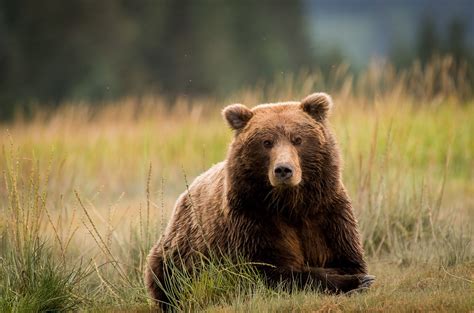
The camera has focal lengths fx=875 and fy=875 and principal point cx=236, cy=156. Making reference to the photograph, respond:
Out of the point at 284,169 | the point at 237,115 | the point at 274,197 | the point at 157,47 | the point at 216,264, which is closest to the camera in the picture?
the point at 284,169

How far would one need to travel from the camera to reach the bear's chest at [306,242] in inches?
228

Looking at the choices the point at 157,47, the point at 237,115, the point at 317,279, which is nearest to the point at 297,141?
the point at 237,115

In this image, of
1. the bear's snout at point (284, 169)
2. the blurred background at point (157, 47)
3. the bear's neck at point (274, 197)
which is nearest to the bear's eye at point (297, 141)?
the bear's snout at point (284, 169)

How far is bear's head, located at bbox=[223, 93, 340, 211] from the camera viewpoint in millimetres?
5793

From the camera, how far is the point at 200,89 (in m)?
34.5

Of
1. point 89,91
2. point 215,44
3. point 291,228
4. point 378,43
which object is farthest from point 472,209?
point 378,43

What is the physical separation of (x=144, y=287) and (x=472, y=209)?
4356mm

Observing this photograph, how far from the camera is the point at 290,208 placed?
19.1ft

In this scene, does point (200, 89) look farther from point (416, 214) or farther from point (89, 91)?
point (416, 214)

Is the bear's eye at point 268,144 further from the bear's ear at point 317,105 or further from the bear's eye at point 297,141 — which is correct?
the bear's ear at point 317,105

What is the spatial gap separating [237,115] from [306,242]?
1.00 meters

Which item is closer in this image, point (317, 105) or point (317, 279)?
point (317, 279)

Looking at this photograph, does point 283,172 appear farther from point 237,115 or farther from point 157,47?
point 157,47

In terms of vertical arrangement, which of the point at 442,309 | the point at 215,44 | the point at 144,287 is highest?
the point at 215,44
